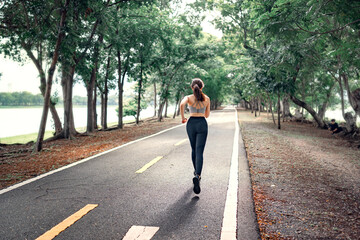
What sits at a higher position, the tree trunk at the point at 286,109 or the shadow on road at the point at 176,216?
the tree trunk at the point at 286,109

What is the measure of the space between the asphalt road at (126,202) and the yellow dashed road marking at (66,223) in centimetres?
8

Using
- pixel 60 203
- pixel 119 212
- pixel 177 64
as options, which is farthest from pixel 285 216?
pixel 177 64

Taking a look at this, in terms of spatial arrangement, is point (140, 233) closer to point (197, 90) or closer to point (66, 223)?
point (66, 223)

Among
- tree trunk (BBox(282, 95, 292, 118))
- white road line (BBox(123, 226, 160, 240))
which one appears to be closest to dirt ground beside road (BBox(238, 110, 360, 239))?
white road line (BBox(123, 226, 160, 240))

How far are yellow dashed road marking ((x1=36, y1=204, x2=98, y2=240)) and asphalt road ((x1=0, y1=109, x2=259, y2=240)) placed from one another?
0.08 meters

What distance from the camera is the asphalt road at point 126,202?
340 cm

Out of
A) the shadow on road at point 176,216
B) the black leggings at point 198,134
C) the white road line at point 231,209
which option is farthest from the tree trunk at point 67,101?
the shadow on road at point 176,216

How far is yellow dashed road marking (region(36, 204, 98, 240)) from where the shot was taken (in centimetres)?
326

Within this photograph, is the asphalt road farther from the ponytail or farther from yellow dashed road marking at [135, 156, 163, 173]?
the ponytail

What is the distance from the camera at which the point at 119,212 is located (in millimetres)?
3943

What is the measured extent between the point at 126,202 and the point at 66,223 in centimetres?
102

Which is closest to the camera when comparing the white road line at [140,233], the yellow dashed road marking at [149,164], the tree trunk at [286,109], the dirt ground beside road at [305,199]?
the white road line at [140,233]

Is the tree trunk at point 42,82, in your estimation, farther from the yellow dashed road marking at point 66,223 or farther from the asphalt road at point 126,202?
the yellow dashed road marking at point 66,223

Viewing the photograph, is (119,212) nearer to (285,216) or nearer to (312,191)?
(285,216)
